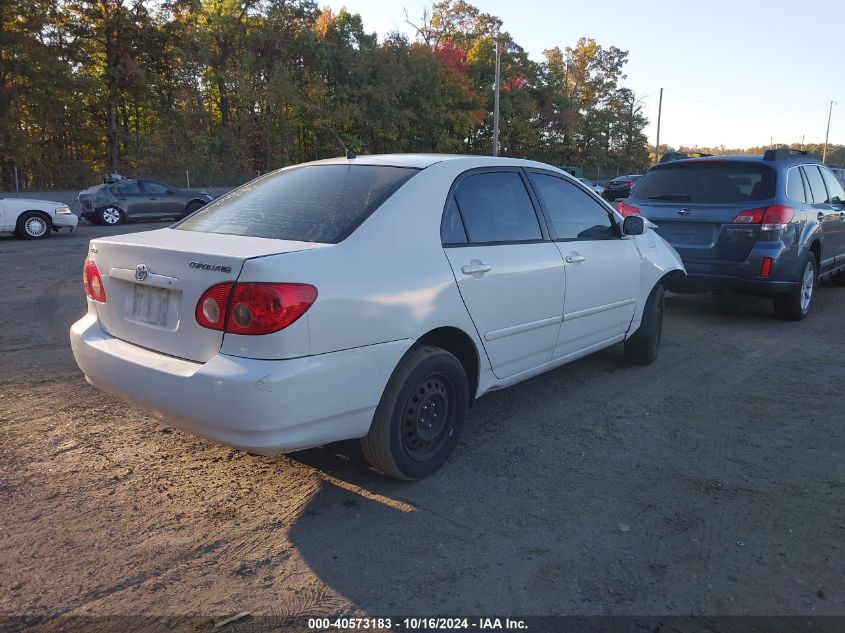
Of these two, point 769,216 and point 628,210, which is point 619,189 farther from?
point 769,216

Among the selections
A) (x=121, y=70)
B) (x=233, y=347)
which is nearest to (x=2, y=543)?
(x=233, y=347)

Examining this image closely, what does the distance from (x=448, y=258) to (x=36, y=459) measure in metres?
2.51

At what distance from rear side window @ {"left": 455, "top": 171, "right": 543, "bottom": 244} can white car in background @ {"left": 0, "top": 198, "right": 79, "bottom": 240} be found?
48.5ft

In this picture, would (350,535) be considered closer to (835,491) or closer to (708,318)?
(835,491)

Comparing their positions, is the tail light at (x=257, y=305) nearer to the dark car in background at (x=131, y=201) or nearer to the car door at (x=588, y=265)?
the car door at (x=588, y=265)

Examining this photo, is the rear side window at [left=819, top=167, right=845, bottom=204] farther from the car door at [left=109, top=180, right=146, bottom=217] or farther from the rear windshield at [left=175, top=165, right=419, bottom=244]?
the car door at [left=109, top=180, right=146, bottom=217]

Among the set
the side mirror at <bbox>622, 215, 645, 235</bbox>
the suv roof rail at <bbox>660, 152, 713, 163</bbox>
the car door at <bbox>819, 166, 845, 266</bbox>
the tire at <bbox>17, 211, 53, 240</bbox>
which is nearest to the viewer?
the side mirror at <bbox>622, 215, 645, 235</bbox>

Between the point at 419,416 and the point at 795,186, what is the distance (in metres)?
5.85

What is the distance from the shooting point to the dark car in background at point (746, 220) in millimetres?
6871

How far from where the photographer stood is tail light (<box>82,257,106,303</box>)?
3.52m

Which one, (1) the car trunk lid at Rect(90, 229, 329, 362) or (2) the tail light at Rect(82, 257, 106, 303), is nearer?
(1) the car trunk lid at Rect(90, 229, 329, 362)

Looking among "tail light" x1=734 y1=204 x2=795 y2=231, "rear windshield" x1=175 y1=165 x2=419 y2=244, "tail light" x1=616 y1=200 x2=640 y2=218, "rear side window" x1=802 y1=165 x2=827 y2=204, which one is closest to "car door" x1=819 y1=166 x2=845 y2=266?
"rear side window" x1=802 y1=165 x2=827 y2=204

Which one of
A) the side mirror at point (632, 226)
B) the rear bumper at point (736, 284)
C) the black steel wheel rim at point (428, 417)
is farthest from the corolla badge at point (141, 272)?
the rear bumper at point (736, 284)

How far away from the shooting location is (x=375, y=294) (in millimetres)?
3115
